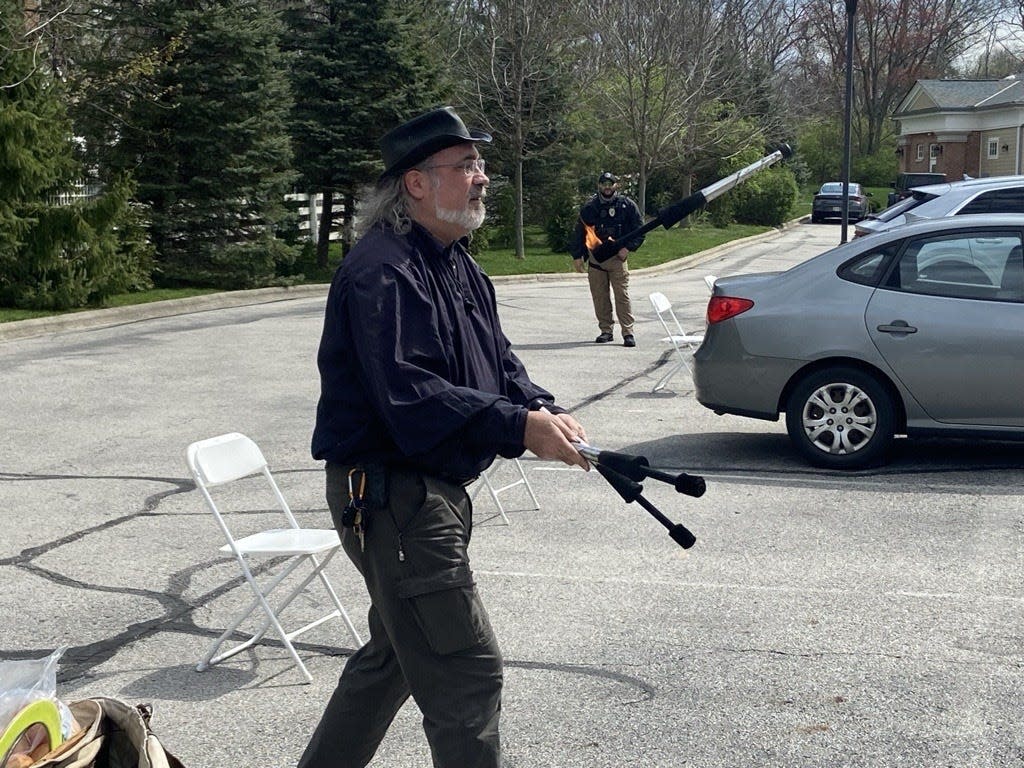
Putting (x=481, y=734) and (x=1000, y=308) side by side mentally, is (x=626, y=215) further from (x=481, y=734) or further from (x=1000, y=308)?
(x=481, y=734)

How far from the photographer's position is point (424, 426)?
128 inches

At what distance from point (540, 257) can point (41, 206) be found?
1434cm

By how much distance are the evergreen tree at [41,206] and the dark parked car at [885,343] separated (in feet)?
37.5

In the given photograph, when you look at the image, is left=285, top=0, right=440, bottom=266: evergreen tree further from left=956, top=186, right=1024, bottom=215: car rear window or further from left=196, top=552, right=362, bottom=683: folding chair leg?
left=196, top=552, right=362, bottom=683: folding chair leg

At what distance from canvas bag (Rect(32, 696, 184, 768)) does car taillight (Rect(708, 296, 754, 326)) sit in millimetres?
6455

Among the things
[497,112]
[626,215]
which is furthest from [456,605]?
[497,112]

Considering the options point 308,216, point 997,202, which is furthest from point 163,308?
point 997,202

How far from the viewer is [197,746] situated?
176 inches

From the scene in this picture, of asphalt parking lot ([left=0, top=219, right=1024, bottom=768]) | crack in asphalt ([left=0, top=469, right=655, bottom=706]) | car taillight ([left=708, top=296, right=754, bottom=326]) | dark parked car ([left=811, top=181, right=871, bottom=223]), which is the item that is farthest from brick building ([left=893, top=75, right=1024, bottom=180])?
crack in asphalt ([left=0, top=469, right=655, bottom=706])

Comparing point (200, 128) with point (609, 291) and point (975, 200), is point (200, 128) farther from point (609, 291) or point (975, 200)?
point (975, 200)

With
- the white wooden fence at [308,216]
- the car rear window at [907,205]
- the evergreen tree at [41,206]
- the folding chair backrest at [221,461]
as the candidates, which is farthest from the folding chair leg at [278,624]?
the white wooden fence at [308,216]

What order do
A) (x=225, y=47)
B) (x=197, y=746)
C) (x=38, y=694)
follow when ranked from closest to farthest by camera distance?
(x=38, y=694) < (x=197, y=746) < (x=225, y=47)

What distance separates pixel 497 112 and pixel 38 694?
2830 centimetres

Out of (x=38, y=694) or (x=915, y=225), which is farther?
(x=915, y=225)
